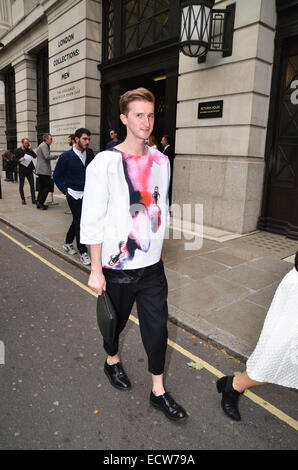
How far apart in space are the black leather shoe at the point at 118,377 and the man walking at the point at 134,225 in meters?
0.28

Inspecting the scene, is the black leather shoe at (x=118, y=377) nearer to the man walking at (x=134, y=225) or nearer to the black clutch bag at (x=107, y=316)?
the man walking at (x=134, y=225)

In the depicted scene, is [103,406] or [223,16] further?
[223,16]

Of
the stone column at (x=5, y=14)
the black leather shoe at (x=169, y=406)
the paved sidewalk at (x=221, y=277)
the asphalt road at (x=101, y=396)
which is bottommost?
the asphalt road at (x=101, y=396)

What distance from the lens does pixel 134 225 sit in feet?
7.55

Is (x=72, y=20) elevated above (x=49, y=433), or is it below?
above

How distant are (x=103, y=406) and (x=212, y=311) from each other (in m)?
1.95

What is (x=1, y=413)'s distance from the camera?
2.50 m

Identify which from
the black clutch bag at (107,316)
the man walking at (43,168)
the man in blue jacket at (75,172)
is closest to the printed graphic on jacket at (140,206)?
the black clutch bag at (107,316)

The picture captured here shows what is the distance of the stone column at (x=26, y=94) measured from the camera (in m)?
17.9

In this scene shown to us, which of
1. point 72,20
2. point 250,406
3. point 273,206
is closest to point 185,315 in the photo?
point 250,406

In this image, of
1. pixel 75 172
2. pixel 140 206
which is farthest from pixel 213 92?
pixel 140 206

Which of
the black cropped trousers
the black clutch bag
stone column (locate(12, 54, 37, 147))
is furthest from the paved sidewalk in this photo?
stone column (locate(12, 54, 37, 147))
